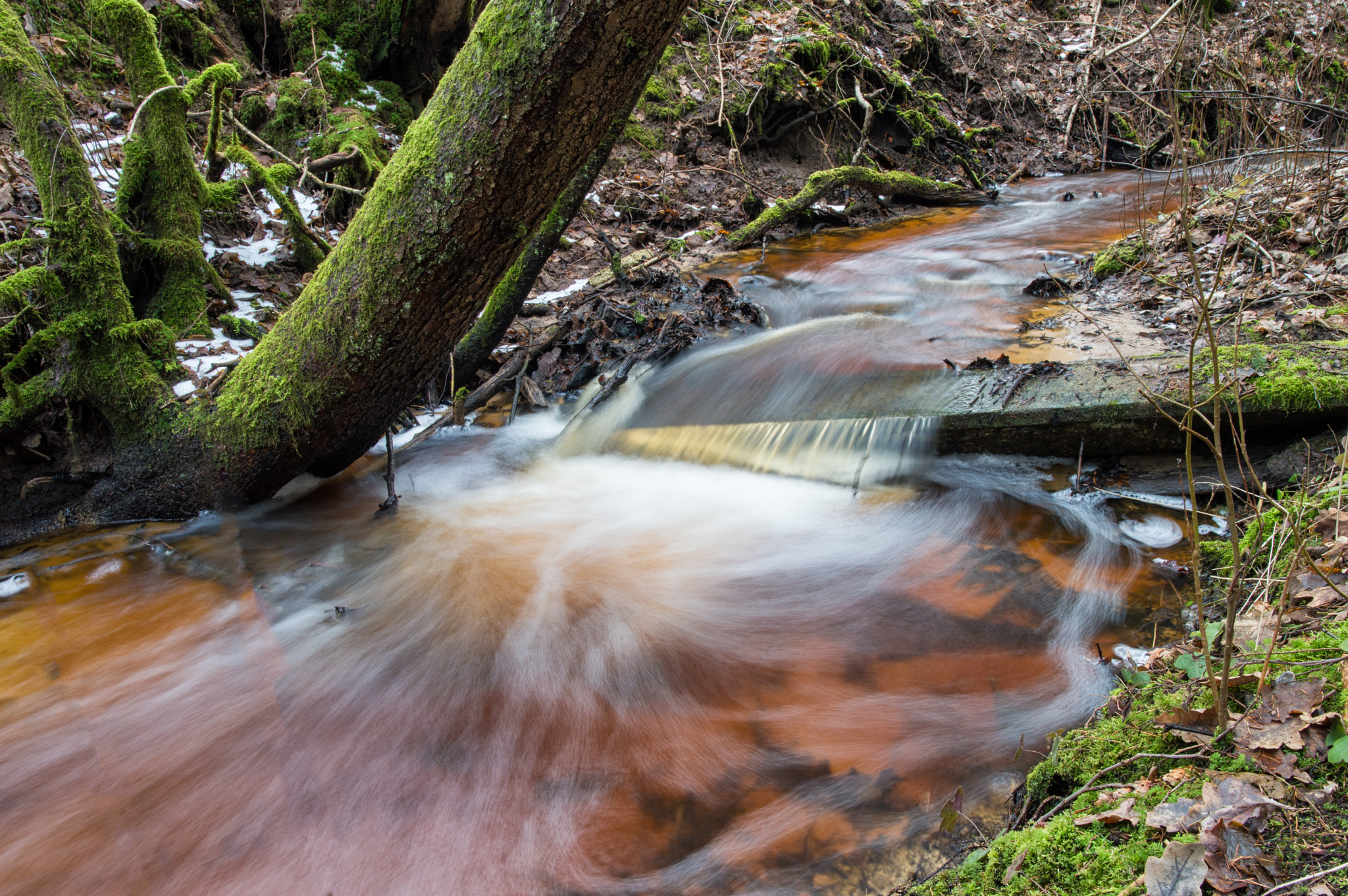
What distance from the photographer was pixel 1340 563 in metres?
2.26

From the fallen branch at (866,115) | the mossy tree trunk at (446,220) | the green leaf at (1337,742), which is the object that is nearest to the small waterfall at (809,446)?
the mossy tree trunk at (446,220)

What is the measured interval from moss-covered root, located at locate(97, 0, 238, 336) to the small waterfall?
9.77 ft

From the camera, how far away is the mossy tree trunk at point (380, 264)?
8.78 ft

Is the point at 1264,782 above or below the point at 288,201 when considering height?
below

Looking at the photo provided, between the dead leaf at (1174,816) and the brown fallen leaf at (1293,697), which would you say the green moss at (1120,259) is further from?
the dead leaf at (1174,816)

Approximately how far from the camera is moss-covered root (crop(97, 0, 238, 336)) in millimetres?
4348

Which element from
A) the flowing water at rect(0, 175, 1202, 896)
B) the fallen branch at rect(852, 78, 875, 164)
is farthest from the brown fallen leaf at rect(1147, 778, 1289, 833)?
the fallen branch at rect(852, 78, 875, 164)

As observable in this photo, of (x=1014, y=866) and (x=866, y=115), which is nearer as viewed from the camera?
(x=1014, y=866)

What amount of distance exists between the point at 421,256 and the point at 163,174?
268 cm

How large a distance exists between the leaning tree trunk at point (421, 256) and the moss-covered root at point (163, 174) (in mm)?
1086

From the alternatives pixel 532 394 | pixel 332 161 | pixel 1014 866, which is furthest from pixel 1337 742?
pixel 332 161

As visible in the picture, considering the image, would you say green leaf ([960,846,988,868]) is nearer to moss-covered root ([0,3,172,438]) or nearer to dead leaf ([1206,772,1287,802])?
dead leaf ([1206,772,1287,802])

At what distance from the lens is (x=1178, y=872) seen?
139 centimetres

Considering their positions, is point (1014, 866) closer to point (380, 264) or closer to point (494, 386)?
point (380, 264)
